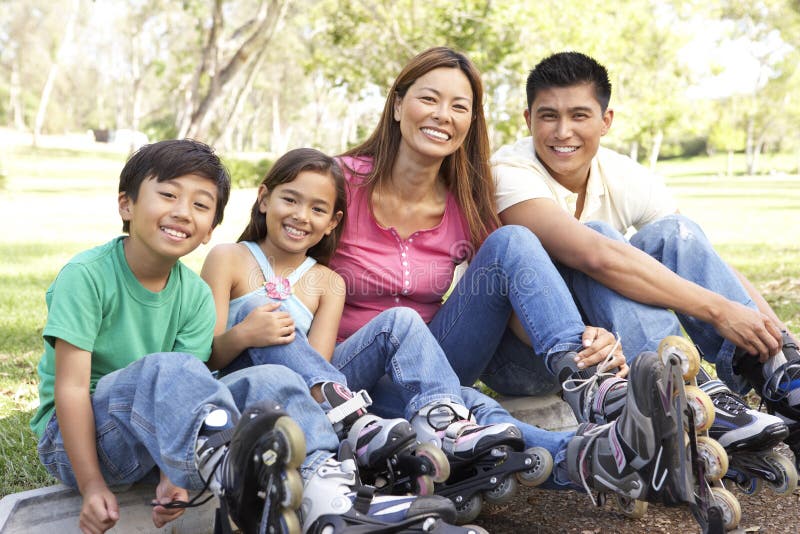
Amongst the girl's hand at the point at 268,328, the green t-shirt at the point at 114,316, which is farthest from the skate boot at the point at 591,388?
the green t-shirt at the point at 114,316

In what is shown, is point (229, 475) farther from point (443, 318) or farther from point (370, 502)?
point (443, 318)

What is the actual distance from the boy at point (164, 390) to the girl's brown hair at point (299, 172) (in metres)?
0.47

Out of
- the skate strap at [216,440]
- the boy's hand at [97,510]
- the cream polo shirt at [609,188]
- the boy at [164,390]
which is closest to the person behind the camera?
the boy at [164,390]

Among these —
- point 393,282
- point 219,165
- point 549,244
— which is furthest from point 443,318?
point 219,165

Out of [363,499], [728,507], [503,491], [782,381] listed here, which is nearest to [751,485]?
[728,507]

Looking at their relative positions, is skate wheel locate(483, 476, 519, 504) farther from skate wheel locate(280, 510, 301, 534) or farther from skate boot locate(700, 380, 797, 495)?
skate wheel locate(280, 510, 301, 534)

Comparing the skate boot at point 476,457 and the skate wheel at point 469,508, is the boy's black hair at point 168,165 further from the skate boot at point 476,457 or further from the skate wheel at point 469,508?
the skate wheel at point 469,508

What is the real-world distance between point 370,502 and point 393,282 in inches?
51.0

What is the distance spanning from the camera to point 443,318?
321cm

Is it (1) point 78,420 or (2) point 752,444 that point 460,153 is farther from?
(1) point 78,420

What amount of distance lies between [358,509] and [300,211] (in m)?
1.31

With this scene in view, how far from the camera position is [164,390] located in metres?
2.17

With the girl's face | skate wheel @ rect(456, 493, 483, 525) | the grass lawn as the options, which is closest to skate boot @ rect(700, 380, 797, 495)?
skate wheel @ rect(456, 493, 483, 525)

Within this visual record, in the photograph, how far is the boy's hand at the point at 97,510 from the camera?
2.17m
